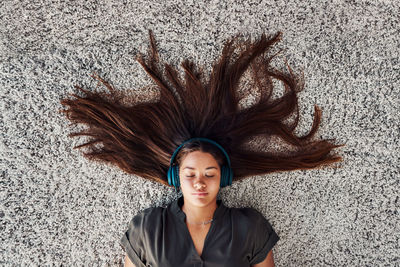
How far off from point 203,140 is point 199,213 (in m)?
0.26

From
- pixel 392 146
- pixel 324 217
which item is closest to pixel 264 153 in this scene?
pixel 324 217

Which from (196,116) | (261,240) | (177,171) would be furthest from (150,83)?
(261,240)

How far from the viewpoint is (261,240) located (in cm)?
119

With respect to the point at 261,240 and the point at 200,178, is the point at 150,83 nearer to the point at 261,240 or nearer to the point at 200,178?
the point at 200,178

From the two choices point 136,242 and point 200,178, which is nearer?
point 200,178

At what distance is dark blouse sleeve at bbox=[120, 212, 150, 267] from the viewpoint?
1.19 meters

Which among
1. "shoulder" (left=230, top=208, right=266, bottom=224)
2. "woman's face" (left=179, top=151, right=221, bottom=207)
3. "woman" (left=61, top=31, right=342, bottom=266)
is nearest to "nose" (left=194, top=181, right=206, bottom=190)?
"woman's face" (left=179, top=151, right=221, bottom=207)

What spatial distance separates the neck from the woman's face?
6cm

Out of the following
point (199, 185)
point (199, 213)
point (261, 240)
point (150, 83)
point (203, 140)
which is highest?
point (150, 83)

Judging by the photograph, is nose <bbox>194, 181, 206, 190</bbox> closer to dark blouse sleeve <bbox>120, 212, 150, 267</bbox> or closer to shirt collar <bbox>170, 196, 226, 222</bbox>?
shirt collar <bbox>170, 196, 226, 222</bbox>

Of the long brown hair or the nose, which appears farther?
the long brown hair

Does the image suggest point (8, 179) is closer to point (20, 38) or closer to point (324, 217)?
point (20, 38)

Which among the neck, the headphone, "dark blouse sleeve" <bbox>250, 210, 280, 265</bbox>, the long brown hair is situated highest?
the long brown hair

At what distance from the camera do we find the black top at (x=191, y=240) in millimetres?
1130
